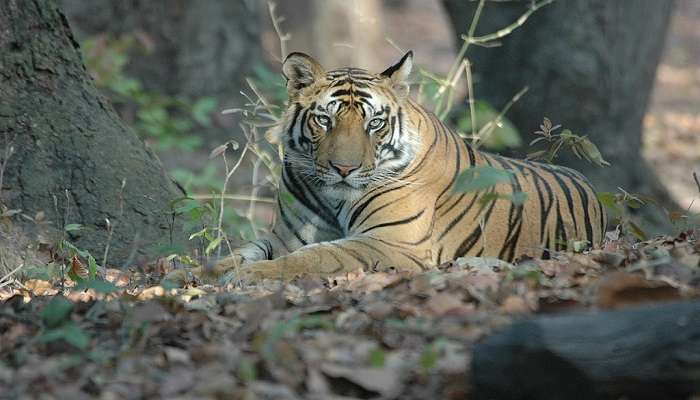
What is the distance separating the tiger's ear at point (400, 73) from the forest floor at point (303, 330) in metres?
1.62

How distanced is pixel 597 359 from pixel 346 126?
2.99m

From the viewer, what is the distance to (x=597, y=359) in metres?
3.10

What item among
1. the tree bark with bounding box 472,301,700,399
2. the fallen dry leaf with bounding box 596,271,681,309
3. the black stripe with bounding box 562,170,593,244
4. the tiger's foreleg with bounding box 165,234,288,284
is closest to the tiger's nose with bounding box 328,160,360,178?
the tiger's foreleg with bounding box 165,234,288,284

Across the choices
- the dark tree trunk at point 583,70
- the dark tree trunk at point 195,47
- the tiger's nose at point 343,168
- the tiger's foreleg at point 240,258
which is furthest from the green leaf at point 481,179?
the dark tree trunk at point 195,47

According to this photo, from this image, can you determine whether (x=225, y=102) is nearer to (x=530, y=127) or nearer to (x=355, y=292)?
(x=530, y=127)

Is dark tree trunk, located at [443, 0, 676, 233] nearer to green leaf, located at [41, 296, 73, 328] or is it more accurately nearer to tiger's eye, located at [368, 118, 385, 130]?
tiger's eye, located at [368, 118, 385, 130]

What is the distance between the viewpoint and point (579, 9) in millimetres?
11094

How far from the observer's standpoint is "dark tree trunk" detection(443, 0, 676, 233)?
36.4 feet

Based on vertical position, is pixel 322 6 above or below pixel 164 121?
above

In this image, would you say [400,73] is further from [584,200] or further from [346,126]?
[584,200]

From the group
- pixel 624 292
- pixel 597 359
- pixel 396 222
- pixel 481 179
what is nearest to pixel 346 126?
pixel 396 222

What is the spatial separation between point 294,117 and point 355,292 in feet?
5.85

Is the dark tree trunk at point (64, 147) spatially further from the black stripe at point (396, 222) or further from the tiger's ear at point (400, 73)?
the tiger's ear at point (400, 73)

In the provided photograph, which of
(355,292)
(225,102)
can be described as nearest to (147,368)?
(355,292)
